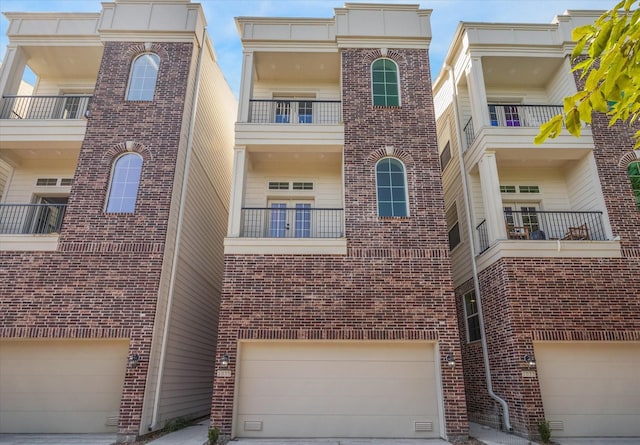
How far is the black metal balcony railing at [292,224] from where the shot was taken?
10711mm

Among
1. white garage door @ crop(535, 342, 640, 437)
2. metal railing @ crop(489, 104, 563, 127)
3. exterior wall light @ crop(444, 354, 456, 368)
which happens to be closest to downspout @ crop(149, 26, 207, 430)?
exterior wall light @ crop(444, 354, 456, 368)

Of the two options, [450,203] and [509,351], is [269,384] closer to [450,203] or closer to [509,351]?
[509,351]

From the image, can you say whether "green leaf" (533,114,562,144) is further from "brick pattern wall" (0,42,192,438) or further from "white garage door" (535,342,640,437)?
"brick pattern wall" (0,42,192,438)

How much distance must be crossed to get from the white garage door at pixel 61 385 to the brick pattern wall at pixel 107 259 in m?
0.55

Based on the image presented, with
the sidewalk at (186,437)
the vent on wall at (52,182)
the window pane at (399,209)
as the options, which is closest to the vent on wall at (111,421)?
the sidewalk at (186,437)

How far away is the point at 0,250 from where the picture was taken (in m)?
9.55

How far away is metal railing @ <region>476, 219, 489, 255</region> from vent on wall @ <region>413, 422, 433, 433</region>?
4600 mm

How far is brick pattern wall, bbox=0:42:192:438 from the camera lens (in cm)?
891

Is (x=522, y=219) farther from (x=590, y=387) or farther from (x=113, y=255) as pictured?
(x=113, y=255)

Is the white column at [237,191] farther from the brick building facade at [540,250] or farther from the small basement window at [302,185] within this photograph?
the brick building facade at [540,250]

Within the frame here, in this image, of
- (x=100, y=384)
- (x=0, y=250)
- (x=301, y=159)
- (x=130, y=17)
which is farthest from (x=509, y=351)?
(x=130, y=17)

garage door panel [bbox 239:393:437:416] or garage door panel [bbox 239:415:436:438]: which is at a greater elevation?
garage door panel [bbox 239:393:437:416]

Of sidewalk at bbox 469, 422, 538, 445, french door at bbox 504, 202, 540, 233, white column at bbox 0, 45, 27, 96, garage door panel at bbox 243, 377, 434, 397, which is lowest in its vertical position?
sidewalk at bbox 469, 422, 538, 445

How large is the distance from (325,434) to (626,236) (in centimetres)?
843
